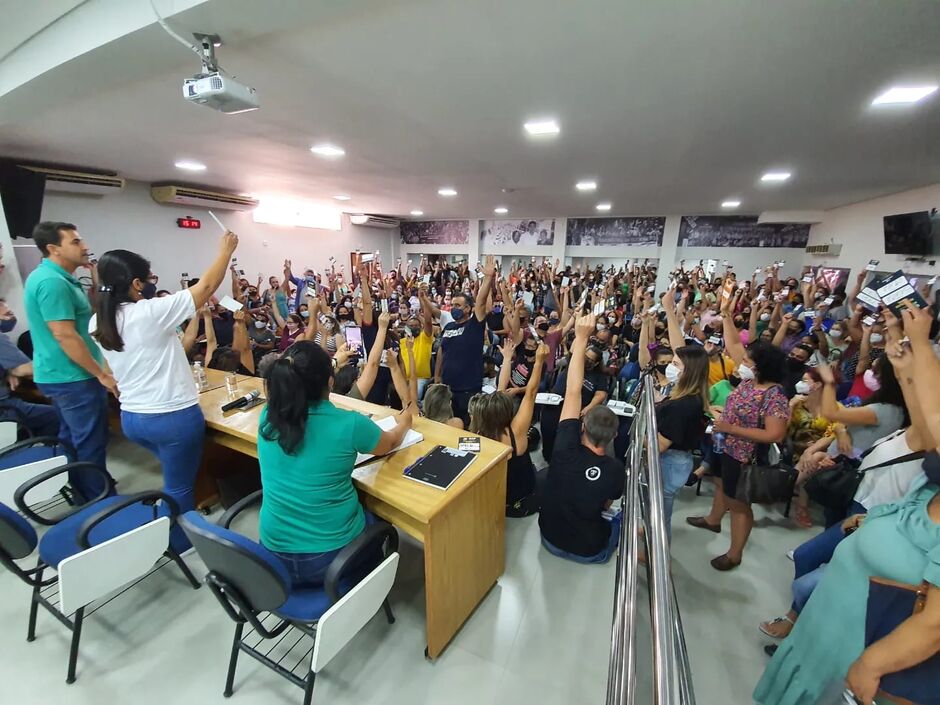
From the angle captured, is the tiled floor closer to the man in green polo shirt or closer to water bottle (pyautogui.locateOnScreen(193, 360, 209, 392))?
the man in green polo shirt

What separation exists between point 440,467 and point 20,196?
8.26m

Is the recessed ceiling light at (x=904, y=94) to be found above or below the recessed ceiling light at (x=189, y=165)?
below

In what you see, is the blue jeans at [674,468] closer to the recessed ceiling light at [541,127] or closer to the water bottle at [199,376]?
the recessed ceiling light at [541,127]

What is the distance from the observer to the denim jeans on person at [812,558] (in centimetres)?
175

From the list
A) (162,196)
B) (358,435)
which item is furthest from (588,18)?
(162,196)

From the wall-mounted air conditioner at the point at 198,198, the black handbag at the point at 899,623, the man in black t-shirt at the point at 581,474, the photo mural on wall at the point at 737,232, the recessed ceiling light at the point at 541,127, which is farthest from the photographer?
the photo mural on wall at the point at 737,232

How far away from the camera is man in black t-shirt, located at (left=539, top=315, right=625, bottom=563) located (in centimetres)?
202

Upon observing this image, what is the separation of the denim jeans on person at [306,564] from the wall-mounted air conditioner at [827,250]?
11.7 metres

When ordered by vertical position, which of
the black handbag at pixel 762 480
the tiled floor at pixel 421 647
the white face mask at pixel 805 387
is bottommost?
the tiled floor at pixel 421 647

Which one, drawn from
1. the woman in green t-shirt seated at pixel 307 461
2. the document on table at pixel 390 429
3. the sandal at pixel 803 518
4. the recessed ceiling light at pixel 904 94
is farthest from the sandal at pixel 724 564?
the recessed ceiling light at pixel 904 94

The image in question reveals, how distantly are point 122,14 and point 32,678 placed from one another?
10.7 feet

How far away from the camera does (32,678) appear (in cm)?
166

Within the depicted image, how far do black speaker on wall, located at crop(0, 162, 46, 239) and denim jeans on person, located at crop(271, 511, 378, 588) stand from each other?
773 centimetres

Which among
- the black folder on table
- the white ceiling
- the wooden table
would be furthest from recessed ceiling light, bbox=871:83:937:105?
the black folder on table
